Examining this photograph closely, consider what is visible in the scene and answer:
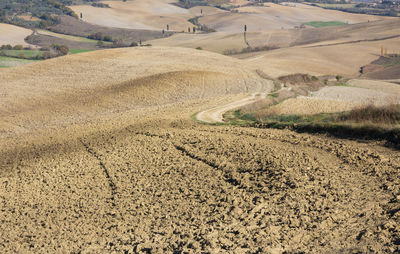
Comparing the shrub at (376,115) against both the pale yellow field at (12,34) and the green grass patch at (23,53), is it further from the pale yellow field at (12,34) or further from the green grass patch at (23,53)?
the pale yellow field at (12,34)

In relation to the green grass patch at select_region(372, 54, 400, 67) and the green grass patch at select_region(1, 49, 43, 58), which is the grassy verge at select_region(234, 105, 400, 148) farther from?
the green grass patch at select_region(1, 49, 43, 58)

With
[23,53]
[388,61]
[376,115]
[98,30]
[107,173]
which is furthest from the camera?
[98,30]

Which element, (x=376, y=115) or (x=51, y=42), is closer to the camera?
(x=376, y=115)

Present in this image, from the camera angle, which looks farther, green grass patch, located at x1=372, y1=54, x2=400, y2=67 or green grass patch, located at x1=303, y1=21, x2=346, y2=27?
green grass patch, located at x1=303, y1=21, x2=346, y2=27

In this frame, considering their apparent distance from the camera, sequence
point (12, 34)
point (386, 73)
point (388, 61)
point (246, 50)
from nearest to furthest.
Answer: point (386, 73)
point (388, 61)
point (246, 50)
point (12, 34)

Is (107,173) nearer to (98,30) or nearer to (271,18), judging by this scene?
(98,30)

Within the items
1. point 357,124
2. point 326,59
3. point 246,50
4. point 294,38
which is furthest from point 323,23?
point 357,124

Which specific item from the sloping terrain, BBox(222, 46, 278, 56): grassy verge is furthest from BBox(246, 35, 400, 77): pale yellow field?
BBox(222, 46, 278, 56): grassy verge
